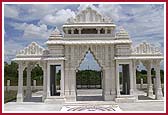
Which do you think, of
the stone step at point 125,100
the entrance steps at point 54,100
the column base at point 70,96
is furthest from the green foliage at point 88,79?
the stone step at point 125,100

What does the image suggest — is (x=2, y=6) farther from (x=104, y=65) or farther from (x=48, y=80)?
(x=104, y=65)

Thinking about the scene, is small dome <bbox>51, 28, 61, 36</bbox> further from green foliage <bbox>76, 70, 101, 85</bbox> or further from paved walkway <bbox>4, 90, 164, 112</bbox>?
green foliage <bbox>76, 70, 101, 85</bbox>

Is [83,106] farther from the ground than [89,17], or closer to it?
closer to it

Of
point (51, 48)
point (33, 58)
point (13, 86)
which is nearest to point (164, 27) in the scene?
point (51, 48)

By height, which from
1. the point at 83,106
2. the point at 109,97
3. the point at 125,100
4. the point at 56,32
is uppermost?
the point at 56,32

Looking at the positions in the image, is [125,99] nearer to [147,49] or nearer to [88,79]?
[147,49]

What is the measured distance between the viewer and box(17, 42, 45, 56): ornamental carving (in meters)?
16.1

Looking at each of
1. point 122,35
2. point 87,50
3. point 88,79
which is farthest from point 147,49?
point 88,79

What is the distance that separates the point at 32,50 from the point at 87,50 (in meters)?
3.31

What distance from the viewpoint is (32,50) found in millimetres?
16219

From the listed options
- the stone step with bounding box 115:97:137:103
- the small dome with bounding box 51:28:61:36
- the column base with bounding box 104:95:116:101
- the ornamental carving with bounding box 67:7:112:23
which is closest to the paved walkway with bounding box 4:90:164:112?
the stone step with bounding box 115:97:137:103

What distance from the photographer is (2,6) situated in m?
10.0

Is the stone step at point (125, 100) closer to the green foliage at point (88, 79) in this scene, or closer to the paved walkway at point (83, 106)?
the paved walkway at point (83, 106)

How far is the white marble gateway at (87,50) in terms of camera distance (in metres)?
15.7
